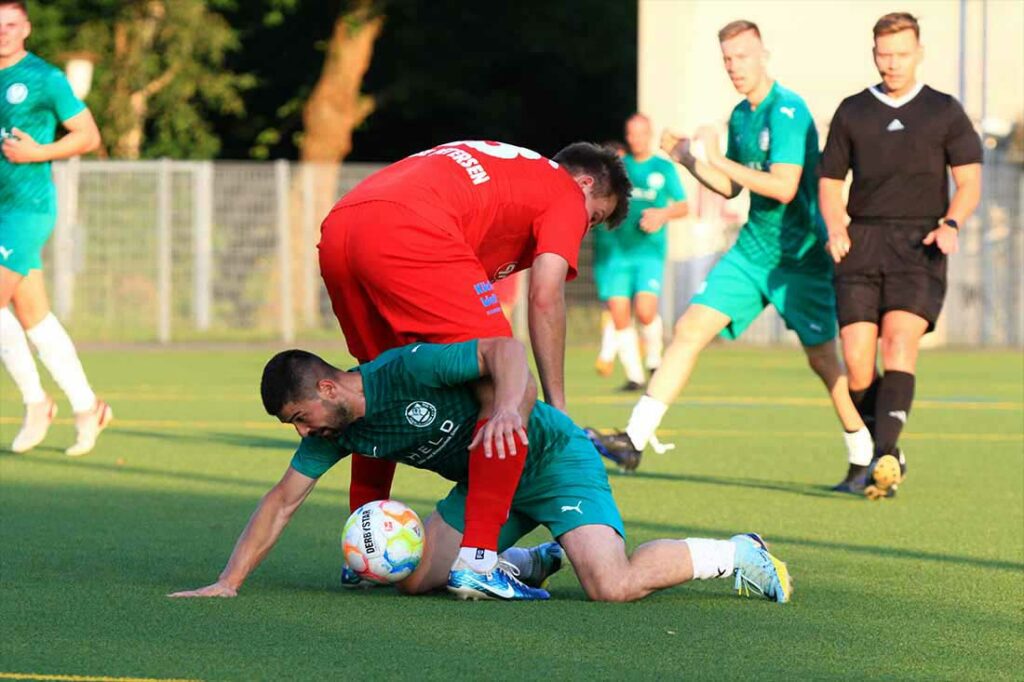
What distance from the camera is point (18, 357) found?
1155 centimetres

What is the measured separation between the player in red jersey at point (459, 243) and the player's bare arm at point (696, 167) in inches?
80.2

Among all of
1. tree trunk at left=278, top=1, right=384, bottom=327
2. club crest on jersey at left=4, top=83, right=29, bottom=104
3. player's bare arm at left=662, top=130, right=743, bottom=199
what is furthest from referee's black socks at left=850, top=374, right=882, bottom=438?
tree trunk at left=278, top=1, right=384, bottom=327

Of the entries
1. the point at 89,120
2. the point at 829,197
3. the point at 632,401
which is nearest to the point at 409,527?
the point at 829,197

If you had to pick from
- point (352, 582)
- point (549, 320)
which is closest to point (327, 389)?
point (352, 582)

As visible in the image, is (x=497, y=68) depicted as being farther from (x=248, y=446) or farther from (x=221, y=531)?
(x=221, y=531)

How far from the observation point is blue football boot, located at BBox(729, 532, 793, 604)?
6.65 m

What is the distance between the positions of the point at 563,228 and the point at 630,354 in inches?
421

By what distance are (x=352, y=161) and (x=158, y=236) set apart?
13.9 meters

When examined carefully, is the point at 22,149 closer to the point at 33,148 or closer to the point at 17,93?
the point at 33,148

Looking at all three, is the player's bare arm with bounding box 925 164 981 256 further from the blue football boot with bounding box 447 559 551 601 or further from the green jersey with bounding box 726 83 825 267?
the blue football boot with bounding box 447 559 551 601

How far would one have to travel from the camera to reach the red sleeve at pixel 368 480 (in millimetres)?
7188

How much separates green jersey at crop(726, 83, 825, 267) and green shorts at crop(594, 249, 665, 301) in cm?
753

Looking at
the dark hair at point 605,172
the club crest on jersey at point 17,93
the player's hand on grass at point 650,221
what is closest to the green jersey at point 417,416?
the dark hair at point 605,172

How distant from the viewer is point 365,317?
7293 millimetres
